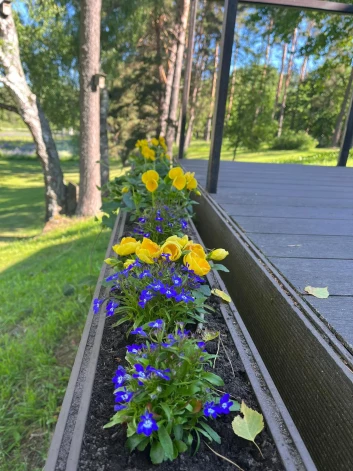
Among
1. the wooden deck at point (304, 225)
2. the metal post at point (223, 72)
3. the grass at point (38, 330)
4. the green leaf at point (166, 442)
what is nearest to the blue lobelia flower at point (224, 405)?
the green leaf at point (166, 442)

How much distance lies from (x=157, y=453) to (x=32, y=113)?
27.8ft

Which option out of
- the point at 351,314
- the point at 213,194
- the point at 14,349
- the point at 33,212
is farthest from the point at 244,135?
the point at 351,314

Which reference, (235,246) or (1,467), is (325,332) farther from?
(1,467)

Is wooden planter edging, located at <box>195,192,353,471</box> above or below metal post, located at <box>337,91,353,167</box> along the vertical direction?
below

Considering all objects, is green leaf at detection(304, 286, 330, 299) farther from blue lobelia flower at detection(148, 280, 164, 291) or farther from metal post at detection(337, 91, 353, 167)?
metal post at detection(337, 91, 353, 167)

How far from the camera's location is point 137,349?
0.90 meters

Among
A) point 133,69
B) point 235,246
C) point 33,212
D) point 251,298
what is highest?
point 133,69

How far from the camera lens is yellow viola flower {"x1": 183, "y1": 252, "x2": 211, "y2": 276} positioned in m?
1.14

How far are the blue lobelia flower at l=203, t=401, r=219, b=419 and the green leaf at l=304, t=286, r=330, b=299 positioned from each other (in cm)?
64

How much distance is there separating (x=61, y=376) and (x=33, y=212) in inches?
418

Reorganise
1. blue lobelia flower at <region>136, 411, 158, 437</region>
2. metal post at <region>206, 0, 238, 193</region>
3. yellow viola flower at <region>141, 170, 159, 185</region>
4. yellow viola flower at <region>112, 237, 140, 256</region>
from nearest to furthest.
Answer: blue lobelia flower at <region>136, 411, 158, 437</region>, yellow viola flower at <region>112, 237, 140, 256</region>, yellow viola flower at <region>141, 170, 159, 185</region>, metal post at <region>206, 0, 238, 193</region>

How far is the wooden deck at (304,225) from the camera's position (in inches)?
52.0

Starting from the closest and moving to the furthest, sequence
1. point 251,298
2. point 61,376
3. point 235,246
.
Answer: point 251,298 → point 235,246 → point 61,376

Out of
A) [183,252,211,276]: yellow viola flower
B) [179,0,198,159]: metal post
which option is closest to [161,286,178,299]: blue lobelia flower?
[183,252,211,276]: yellow viola flower
